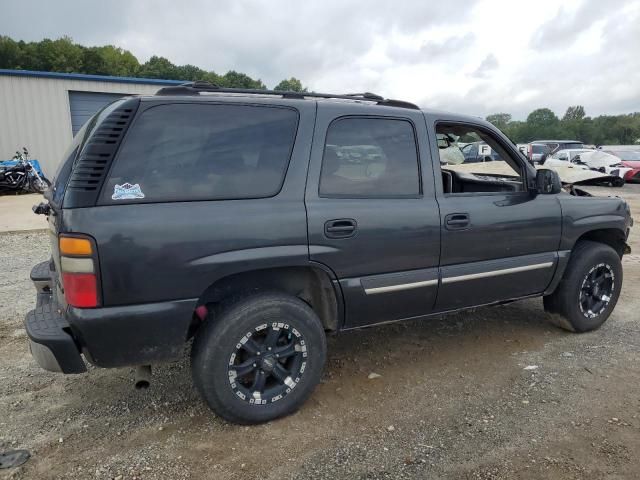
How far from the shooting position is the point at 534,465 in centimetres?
254

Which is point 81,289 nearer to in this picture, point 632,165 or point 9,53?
point 632,165

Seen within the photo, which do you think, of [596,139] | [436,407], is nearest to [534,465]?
[436,407]

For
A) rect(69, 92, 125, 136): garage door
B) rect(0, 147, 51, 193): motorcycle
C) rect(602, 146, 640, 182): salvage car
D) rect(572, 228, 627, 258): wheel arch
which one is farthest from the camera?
rect(602, 146, 640, 182): salvage car

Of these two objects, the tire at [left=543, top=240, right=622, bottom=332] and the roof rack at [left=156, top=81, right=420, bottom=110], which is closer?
the roof rack at [left=156, top=81, right=420, bottom=110]

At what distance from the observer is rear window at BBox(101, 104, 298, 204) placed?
8.18 feet

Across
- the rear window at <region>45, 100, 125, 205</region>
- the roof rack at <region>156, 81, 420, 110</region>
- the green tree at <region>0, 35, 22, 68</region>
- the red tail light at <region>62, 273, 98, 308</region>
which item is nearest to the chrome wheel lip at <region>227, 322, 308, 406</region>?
the red tail light at <region>62, 273, 98, 308</region>

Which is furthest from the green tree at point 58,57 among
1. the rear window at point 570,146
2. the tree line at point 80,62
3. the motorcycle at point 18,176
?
the rear window at point 570,146

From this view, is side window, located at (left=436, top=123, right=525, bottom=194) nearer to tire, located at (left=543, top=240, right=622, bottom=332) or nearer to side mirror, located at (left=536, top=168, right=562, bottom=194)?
side mirror, located at (left=536, top=168, right=562, bottom=194)

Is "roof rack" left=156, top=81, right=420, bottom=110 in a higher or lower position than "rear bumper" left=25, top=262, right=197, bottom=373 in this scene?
higher

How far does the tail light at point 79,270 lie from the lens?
2.35 meters

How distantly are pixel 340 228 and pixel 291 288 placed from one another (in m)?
0.48

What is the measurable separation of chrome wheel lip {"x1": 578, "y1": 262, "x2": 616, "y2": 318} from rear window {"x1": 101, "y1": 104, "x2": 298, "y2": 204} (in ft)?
9.52

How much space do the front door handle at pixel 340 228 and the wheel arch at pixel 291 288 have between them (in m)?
0.21

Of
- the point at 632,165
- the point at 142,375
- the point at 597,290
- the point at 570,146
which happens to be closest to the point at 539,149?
the point at 570,146
